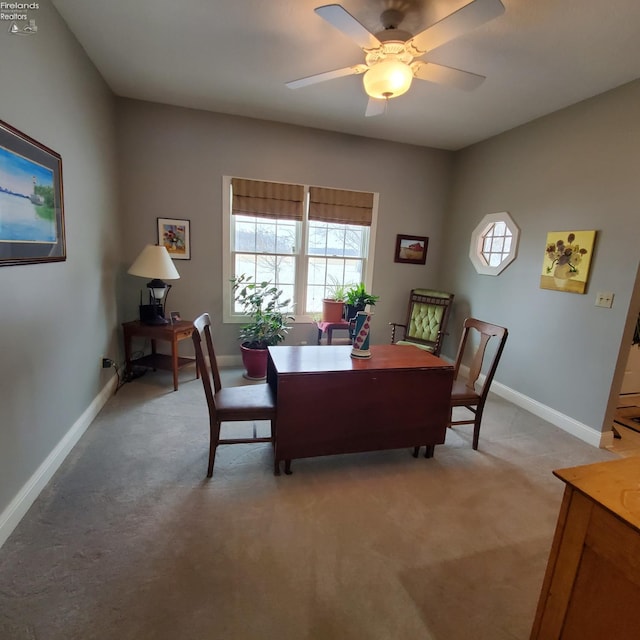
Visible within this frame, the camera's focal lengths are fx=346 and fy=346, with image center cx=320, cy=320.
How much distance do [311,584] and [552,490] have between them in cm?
163

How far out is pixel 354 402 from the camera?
2.17 m

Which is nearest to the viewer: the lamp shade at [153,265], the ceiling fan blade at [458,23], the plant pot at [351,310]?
the ceiling fan blade at [458,23]

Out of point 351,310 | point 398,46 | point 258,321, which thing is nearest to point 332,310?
point 351,310

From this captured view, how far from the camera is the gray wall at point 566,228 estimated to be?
260 cm

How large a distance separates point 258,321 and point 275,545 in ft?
8.03

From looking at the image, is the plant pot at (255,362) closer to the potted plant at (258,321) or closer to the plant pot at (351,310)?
the potted plant at (258,321)

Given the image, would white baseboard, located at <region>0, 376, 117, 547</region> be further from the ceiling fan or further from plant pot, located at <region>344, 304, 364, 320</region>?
the ceiling fan

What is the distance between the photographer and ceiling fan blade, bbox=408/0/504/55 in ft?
4.70

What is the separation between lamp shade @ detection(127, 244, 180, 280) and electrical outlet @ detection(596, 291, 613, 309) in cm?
363

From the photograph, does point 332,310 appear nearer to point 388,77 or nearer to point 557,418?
point 557,418

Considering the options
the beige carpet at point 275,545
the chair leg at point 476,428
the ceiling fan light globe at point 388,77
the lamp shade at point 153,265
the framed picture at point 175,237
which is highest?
the ceiling fan light globe at point 388,77

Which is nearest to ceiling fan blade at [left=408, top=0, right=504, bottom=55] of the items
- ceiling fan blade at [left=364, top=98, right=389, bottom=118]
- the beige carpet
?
ceiling fan blade at [left=364, top=98, right=389, bottom=118]

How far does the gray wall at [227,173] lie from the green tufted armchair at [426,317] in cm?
30

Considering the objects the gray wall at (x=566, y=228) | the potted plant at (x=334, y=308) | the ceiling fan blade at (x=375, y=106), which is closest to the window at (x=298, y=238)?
the potted plant at (x=334, y=308)
